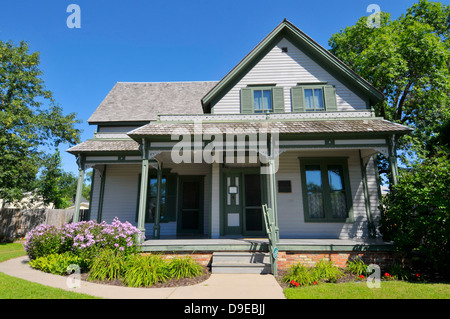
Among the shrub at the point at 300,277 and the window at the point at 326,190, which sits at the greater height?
the window at the point at 326,190

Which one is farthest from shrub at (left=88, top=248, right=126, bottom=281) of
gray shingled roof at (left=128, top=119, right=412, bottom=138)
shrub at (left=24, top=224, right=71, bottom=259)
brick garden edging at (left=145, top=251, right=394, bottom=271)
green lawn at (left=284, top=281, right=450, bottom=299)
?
green lawn at (left=284, top=281, right=450, bottom=299)

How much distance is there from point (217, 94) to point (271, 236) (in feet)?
21.5

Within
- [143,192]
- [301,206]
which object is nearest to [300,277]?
[301,206]

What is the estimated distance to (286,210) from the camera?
9.63 meters

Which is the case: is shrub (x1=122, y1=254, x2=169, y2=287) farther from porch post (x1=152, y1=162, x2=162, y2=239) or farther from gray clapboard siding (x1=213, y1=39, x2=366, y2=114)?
gray clapboard siding (x1=213, y1=39, x2=366, y2=114)

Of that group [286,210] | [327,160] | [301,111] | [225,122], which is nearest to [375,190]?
[327,160]

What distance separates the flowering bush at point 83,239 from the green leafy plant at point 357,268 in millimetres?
6218

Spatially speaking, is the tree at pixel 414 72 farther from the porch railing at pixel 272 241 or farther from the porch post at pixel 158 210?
the porch post at pixel 158 210

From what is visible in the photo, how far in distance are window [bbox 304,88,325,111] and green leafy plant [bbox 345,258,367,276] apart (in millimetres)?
6244

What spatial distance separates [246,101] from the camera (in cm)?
1070

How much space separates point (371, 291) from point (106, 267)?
241 inches

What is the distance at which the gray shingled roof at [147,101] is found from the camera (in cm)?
1347

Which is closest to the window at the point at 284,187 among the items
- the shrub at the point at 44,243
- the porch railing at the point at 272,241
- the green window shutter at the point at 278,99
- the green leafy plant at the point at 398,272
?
the porch railing at the point at 272,241

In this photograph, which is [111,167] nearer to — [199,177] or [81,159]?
[81,159]
